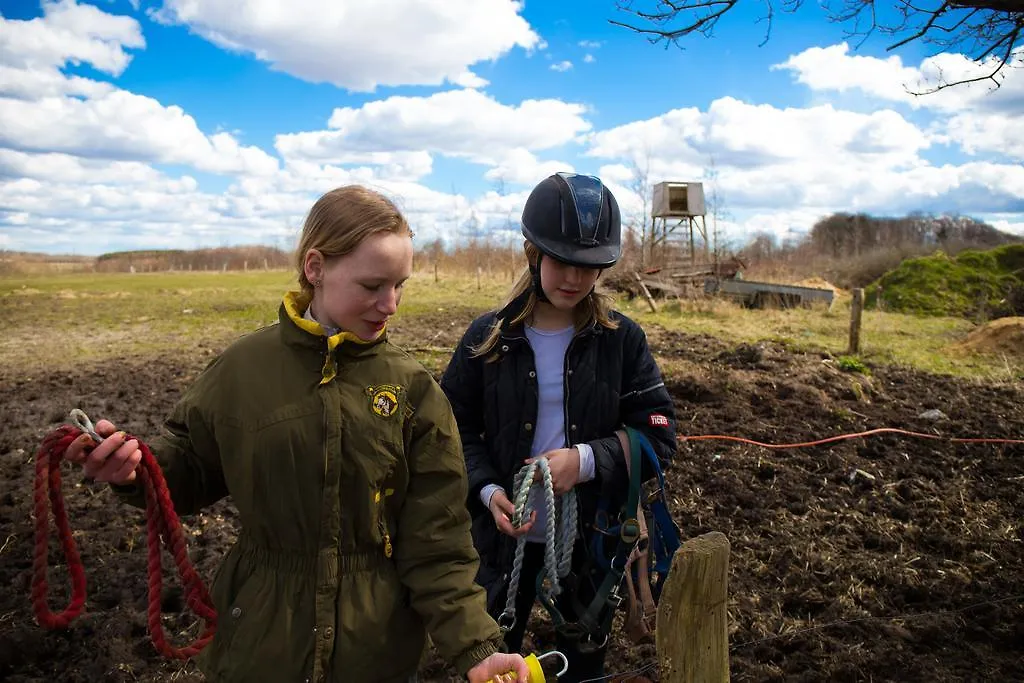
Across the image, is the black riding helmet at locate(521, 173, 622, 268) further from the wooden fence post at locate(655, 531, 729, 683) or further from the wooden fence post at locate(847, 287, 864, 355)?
the wooden fence post at locate(847, 287, 864, 355)

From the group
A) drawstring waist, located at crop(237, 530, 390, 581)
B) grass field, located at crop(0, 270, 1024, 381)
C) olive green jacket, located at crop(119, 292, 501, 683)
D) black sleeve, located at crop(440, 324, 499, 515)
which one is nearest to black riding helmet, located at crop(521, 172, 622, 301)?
black sleeve, located at crop(440, 324, 499, 515)

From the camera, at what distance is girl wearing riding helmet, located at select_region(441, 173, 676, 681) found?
214 centimetres

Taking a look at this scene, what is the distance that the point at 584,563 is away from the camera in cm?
223

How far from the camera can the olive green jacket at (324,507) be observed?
60.2 inches

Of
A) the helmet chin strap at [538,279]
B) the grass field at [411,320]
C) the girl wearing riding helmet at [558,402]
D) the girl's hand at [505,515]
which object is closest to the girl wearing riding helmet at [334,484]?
the girl's hand at [505,515]

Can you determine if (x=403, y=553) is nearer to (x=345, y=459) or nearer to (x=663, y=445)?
(x=345, y=459)

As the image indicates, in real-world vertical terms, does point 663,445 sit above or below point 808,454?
above

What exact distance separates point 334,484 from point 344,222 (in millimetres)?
572

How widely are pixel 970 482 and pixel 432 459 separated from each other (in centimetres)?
532


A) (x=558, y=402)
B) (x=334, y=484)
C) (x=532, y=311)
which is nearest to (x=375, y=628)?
(x=334, y=484)

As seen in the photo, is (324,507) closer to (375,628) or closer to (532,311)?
(375,628)

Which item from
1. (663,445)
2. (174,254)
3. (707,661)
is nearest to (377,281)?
(663,445)

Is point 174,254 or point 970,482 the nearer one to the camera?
point 970,482

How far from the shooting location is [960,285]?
60.9 feet
